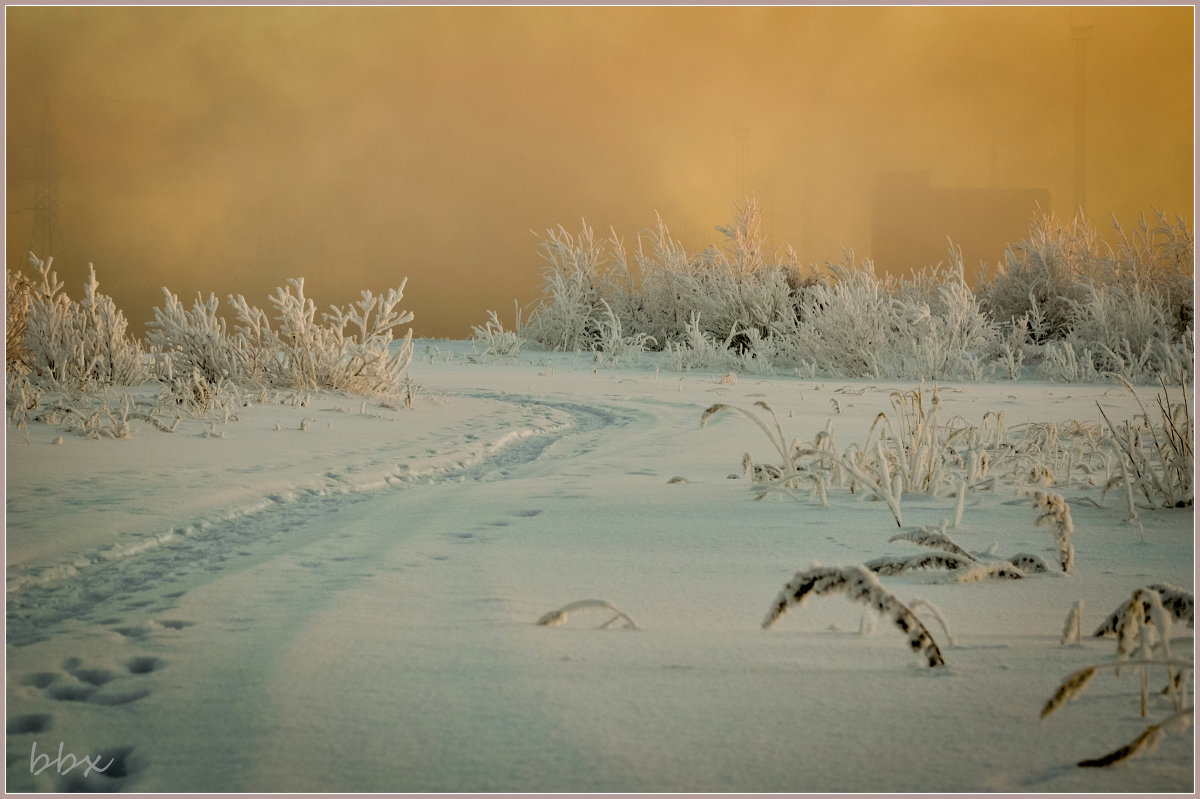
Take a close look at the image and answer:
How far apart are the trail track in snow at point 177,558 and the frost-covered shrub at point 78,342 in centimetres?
409

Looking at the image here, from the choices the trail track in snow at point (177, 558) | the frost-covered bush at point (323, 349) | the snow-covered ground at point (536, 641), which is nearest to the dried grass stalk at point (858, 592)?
the snow-covered ground at point (536, 641)

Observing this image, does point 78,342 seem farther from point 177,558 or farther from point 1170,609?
point 1170,609

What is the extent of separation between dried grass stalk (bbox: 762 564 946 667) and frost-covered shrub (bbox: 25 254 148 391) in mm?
6443

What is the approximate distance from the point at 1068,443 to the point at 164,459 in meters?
4.14

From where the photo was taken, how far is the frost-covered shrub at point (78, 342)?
6828 mm

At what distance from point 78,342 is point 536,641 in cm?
658

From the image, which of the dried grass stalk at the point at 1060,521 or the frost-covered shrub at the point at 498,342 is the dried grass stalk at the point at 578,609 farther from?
the frost-covered shrub at the point at 498,342

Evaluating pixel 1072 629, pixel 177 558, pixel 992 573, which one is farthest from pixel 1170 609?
pixel 177 558

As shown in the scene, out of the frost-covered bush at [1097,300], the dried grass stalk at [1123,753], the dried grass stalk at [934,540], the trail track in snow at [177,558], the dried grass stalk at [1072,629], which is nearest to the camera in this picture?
the dried grass stalk at [1123,753]

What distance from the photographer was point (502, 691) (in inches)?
53.2

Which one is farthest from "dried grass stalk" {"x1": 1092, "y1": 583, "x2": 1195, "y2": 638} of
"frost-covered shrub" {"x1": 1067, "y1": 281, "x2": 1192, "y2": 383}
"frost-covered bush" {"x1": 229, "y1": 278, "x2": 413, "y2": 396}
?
"frost-covered shrub" {"x1": 1067, "y1": 281, "x2": 1192, "y2": 383}

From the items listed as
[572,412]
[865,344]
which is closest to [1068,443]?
[572,412]

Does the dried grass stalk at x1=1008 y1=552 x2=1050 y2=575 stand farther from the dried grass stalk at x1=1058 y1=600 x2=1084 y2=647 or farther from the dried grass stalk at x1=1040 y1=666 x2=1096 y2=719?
the dried grass stalk at x1=1040 y1=666 x2=1096 y2=719

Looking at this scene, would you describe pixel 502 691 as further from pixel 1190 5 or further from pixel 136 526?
pixel 1190 5
